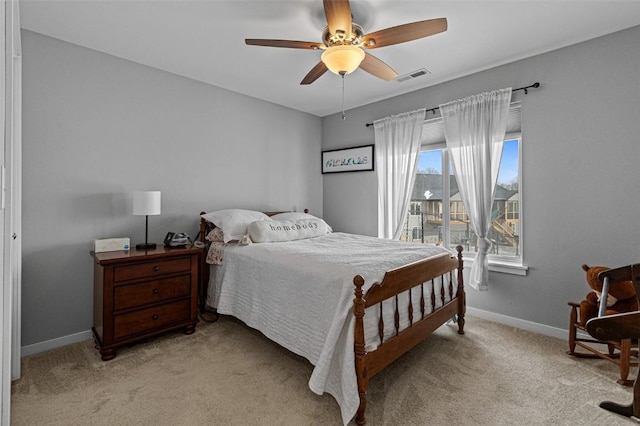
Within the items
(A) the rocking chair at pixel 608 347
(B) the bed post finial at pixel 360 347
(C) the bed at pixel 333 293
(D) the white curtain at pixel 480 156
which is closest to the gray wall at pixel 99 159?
(C) the bed at pixel 333 293

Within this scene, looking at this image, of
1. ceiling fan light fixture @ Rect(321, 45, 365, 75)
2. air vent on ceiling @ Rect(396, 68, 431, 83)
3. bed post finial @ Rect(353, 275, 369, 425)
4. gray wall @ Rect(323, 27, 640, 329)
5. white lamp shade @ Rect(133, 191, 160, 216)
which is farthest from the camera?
air vent on ceiling @ Rect(396, 68, 431, 83)

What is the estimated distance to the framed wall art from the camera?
4.18 metres

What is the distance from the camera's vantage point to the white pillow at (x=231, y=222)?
120 inches

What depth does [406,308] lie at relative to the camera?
2164 millimetres

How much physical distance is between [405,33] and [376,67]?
452 mm

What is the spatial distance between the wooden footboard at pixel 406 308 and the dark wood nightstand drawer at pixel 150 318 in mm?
1755

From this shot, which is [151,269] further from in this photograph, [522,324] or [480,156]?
[522,324]

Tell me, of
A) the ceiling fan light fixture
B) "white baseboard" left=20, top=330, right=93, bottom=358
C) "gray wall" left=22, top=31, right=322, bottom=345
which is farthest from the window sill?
"white baseboard" left=20, top=330, right=93, bottom=358

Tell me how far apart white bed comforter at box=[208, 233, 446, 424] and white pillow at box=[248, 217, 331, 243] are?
13cm

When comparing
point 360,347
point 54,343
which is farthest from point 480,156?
point 54,343

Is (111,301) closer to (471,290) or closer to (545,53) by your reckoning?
(471,290)

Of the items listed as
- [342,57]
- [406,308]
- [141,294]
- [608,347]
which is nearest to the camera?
[342,57]

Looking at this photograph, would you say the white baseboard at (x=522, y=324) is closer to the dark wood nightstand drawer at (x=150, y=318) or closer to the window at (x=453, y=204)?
the window at (x=453, y=204)

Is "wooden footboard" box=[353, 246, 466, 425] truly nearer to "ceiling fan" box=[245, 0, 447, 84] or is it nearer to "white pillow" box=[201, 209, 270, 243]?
"ceiling fan" box=[245, 0, 447, 84]
